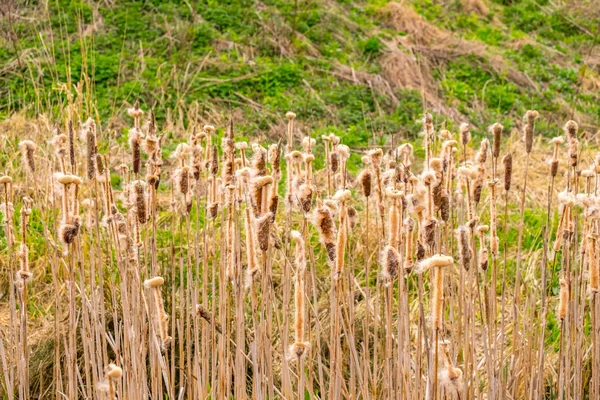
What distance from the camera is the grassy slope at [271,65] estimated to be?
235 inches

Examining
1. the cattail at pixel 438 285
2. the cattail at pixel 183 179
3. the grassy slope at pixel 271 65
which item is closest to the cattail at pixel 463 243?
the cattail at pixel 438 285

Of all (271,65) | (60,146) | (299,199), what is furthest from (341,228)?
(271,65)

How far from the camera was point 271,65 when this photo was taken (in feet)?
22.1

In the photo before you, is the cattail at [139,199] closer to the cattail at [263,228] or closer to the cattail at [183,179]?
the cattail at [183,179]

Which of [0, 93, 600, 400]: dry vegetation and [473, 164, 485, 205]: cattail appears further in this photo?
[473, 164, 485, 205]: cattail

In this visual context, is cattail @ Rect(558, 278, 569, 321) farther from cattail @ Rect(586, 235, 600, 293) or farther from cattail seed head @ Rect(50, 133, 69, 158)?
cattail seed head @ Rect(50, 133, 69, 158)

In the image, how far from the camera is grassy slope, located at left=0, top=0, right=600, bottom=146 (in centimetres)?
598

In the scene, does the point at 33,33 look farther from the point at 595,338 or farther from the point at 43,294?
the point at 595,338

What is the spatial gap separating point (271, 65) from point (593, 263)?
18.6 feet

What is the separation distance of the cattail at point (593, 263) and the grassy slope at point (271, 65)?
4157 mm

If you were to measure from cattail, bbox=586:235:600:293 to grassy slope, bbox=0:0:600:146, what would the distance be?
416cm

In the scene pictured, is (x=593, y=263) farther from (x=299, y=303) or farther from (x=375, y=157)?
(x=299, y=303)

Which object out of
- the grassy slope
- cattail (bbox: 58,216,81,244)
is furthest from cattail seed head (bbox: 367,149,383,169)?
the grassy slope

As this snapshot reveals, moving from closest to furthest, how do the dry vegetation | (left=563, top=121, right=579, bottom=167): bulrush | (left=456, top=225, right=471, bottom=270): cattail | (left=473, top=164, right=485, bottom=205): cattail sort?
the dry vegetation
(left=456, top=225, right=471, bottom=270): cattail
(left=473, top=164, right=485, bottom=205): cattail
(left=563, top=121, right=579, bottom=167): bulrush
